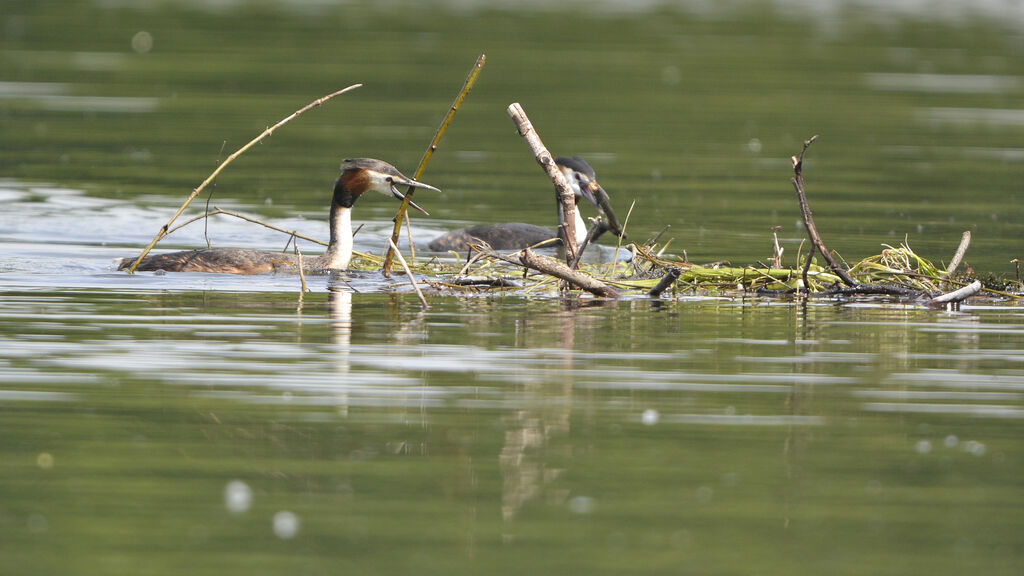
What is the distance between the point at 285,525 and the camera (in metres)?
6.36

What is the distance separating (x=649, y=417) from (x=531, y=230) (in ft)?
27.3

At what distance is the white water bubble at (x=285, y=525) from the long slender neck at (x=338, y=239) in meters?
7.37

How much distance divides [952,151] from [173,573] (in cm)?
1930

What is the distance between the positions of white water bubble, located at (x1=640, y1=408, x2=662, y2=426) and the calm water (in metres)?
0.03

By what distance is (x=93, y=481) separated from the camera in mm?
6898

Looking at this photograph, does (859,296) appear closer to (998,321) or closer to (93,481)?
(998,321)

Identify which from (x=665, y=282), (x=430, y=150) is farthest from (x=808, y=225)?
(x=430, y=150)

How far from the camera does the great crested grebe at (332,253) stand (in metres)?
13.6

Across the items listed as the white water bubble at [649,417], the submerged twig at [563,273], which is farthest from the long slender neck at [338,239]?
the white water bubble at [649,417]

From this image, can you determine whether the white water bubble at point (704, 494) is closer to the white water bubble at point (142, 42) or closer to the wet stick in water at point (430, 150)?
the wet stick in water at point (430, 150)

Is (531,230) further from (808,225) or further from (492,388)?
(492,388)

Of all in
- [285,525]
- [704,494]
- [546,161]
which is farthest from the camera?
[546,161]

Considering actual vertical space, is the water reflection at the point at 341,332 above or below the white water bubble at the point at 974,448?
above

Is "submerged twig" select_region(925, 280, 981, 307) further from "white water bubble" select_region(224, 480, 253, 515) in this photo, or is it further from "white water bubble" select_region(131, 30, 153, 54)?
"white water bubble" select_region(131, 30, 153, 54)
